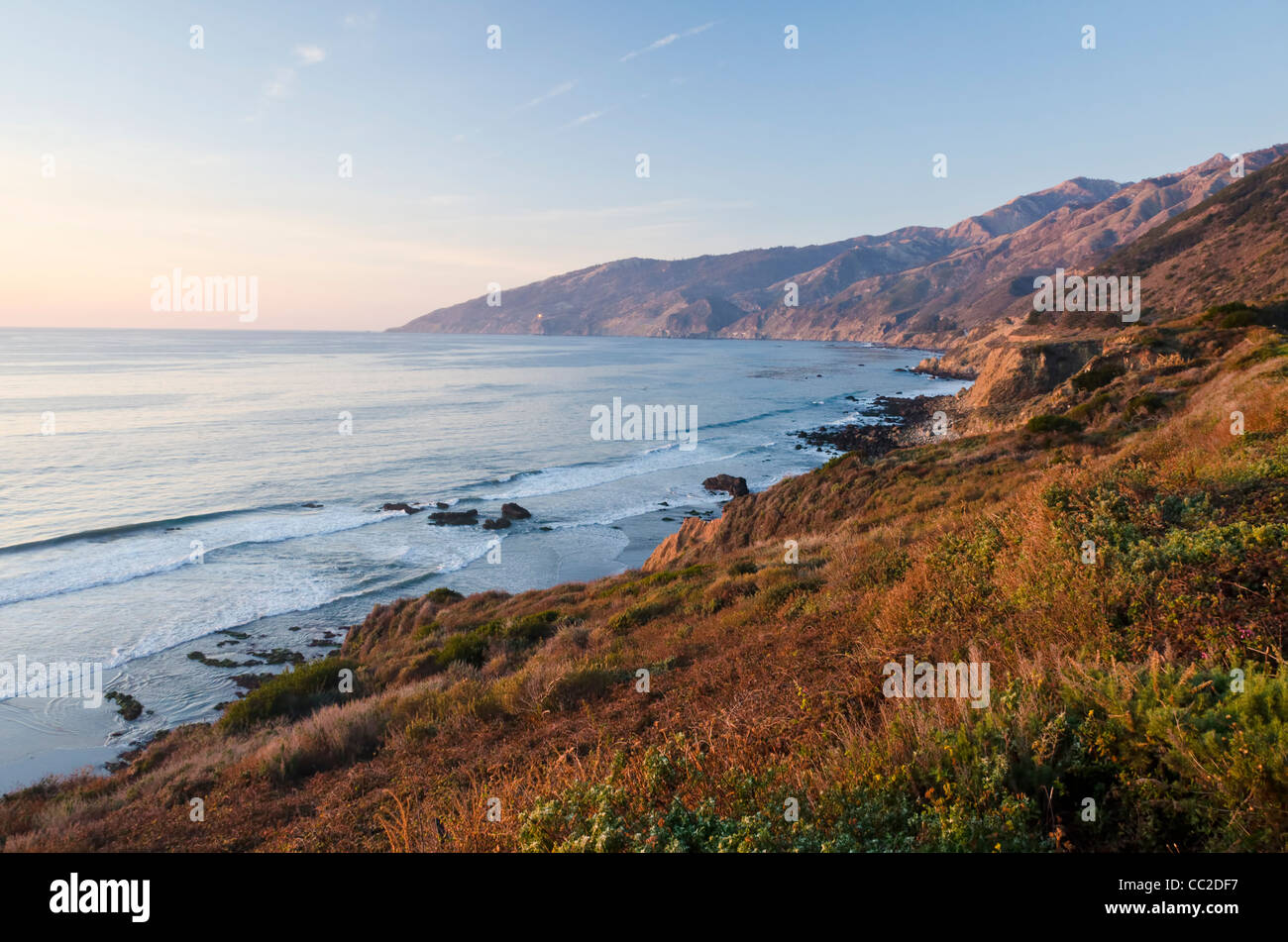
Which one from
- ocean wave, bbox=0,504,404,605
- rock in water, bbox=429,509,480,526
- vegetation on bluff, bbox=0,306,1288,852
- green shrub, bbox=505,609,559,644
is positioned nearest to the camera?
vegetation on bluff, bbox=0,306,1288,852

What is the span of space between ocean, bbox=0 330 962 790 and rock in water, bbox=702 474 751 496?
0.94 metres

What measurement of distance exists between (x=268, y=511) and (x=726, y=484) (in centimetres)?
2689

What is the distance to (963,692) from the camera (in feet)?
15.4

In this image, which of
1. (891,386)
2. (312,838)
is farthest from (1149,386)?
(891,386)

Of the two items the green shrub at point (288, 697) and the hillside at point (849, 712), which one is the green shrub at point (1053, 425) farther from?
the green shrub at point (288, 697)

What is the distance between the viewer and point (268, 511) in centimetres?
3378

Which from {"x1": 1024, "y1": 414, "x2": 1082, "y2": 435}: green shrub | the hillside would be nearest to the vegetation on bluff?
the hillside

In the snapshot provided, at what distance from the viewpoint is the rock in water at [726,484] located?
37.7 metres

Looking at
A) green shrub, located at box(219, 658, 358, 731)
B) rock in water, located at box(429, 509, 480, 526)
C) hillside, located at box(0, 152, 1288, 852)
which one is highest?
hillside, located at box(0, 152, 1288, 852)

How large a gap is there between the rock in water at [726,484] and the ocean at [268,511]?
0.94 metres

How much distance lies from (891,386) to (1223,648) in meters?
94.7

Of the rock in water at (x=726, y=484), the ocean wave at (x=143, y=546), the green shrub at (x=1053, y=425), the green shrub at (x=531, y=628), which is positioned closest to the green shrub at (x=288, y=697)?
the green shrub at (x=531, y=628)

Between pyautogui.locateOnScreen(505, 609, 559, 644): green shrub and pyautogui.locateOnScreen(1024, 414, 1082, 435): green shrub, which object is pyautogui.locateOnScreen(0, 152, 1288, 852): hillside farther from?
pyautogui.locateOnScreen(1024, 414, 1082, 435): green shrub

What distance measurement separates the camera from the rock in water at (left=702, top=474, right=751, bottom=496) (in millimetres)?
37688
